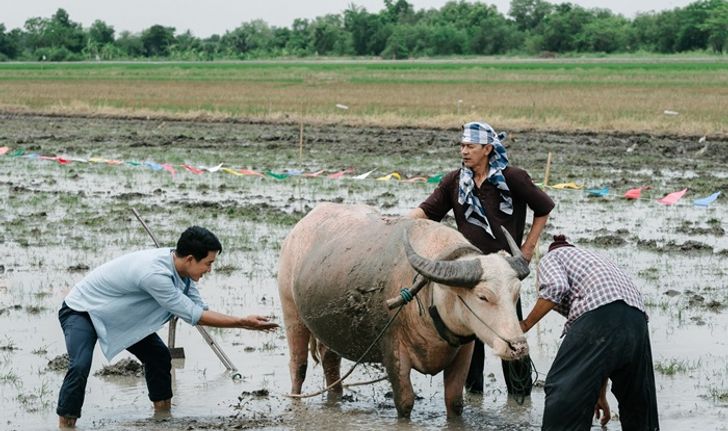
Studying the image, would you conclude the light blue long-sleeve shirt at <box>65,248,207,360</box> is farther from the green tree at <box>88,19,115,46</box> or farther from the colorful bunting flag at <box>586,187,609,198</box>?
the green tree at <box>88,19,115,46</box>

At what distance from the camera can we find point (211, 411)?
7.61 m

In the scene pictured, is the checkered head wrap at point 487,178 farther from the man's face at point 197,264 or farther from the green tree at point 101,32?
the green tree at point 101,32

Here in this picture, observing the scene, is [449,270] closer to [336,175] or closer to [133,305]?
[133,305]

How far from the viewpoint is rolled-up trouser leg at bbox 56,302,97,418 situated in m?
6.77

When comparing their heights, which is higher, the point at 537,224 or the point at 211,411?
the point at 537,224

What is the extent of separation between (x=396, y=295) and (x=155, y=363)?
1554 millimetres

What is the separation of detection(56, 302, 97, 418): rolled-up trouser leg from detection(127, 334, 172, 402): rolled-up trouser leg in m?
0.35

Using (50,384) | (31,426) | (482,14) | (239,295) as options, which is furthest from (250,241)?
(482,14)

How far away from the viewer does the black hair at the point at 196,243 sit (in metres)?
6.63

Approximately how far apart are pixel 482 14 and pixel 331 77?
8397cm

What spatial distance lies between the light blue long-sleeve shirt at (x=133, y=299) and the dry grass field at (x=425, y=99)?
790 inches

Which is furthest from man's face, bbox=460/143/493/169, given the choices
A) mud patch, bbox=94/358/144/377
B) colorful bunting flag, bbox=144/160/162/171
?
colorful bunting flag, bbox=144/160/162/171

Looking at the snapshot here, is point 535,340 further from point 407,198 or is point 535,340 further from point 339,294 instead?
point 407,198

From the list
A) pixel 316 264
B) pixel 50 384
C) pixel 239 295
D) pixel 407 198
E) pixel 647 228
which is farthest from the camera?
pixel 407 198
